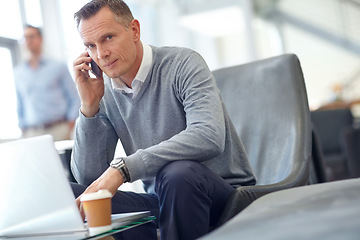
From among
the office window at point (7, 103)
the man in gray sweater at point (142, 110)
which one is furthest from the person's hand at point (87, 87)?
the office window at point (7, 103)

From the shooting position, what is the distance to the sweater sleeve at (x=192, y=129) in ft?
4.40

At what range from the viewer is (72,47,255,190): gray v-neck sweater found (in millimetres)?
1532

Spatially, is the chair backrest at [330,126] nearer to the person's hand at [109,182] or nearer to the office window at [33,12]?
the office window at [33,12]

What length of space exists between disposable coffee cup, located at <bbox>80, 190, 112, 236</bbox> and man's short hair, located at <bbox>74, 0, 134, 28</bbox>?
2.36ft

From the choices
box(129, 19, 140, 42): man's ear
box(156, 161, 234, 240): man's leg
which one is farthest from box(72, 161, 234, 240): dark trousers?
box(129, 19, 140, 42): man's ear

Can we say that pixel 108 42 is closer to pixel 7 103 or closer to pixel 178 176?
pixel 178 176

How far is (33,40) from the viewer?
4.14 m

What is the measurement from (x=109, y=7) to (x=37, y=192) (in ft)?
2.36

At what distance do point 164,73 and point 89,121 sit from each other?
0.88 feet

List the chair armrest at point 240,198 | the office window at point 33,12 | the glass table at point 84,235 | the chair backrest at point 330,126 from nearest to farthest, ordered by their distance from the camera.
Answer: the glass table at point 84,235 < the chair armrest at point 240,198 < the chair backrest at point 330,126 < the office window at point 33,12

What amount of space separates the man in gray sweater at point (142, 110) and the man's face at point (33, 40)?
97.5 inches

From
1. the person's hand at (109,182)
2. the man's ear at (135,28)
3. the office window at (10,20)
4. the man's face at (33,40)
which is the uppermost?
the office window at (10,20)

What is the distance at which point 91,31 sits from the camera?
64.1 inches

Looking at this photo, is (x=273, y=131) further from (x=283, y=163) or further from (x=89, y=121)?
(x=89, y=121)
